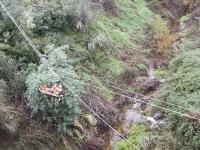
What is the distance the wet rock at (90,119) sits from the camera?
1057 cm

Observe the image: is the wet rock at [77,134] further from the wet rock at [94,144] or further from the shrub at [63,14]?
the shrub at [63,14]

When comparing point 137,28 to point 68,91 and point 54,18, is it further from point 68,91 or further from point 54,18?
point 68,91

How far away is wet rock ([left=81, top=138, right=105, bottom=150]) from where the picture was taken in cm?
996

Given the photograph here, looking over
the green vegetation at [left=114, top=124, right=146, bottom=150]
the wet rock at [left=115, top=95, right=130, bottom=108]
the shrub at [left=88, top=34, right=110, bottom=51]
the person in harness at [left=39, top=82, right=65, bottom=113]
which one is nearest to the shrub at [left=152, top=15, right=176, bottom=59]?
the shrub at [left=88, top=34, right=110, bottom=51]

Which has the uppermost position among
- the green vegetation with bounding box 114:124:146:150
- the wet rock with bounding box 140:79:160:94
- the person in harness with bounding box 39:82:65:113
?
the person in harness with bounding box 39:82:65:113

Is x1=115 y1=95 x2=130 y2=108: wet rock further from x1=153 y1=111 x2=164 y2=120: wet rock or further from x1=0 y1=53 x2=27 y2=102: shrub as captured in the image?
x1=0 y1=53 x2=27 y2=102: shrub

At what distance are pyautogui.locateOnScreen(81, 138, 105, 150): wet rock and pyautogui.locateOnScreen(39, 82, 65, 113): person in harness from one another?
1176 mm

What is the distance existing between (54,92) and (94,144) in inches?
76.6

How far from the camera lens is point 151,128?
11078 millimetres

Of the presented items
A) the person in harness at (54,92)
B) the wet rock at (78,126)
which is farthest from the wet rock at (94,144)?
the person in harness at (54,92)

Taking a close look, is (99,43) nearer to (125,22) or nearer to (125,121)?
(125,121)

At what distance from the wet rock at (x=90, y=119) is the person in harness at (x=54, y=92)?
1285 mm

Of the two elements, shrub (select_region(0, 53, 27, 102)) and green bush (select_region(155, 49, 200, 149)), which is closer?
shrub (select_region(0, 53, 27, 102))

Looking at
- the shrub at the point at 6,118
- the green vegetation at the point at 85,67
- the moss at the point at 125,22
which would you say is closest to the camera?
the shrub at the point at 6,118
